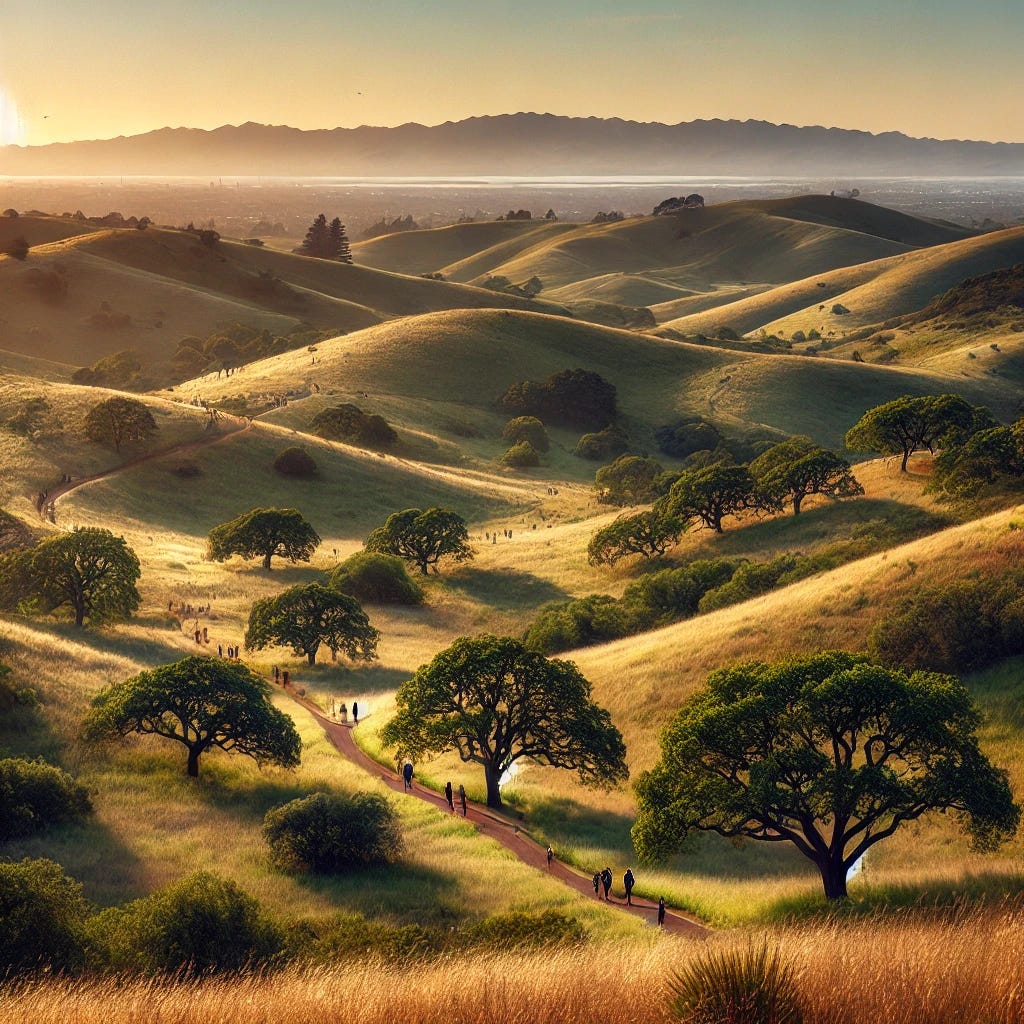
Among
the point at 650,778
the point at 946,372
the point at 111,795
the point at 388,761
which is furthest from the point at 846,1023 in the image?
the point at 946,372

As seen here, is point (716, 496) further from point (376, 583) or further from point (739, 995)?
point (739, 995)

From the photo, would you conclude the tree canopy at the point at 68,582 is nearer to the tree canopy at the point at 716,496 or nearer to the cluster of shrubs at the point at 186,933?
the cluster of shrubs at the point at 186,933

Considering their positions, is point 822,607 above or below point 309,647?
above

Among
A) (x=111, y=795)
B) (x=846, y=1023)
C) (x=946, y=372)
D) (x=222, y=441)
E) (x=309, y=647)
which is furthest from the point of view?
(x=946, y=372)

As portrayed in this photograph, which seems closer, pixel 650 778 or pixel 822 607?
pixel 650 778

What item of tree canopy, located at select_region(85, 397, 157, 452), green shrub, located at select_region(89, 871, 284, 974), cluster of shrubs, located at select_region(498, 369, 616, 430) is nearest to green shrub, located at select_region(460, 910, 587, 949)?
green shrub, located at select_region(89, 871, 284, 974)

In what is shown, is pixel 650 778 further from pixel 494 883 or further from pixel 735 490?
pixel 735 490

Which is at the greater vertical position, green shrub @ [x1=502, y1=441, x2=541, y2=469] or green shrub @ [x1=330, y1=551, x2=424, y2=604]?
green shrub @ [x1=502, y1=441, x2=541, y2=469]

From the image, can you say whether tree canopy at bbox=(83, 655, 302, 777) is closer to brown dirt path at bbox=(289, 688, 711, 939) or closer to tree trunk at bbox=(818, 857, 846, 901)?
brown dirt path at bbox=(289, 688, 711, 939)

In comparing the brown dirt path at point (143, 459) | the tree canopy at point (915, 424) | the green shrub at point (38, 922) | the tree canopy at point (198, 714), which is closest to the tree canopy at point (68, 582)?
the tree canopy at point (198, 714)
